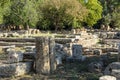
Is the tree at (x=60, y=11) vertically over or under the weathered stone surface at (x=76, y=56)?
over

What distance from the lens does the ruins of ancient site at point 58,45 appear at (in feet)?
43.3

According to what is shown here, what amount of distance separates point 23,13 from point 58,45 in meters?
28.8

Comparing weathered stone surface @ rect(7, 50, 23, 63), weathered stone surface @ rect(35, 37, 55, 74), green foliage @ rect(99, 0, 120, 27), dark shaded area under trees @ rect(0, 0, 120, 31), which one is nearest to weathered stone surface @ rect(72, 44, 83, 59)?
weathered stone surface @ rect(7, 50, 23, 63)

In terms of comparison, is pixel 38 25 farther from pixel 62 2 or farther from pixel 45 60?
pixel 45 60

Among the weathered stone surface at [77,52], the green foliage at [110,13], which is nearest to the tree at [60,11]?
the green foliage at [110,13]

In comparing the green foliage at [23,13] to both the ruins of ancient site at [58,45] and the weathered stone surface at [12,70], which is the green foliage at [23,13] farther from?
the weathered stone surface at [12,70]

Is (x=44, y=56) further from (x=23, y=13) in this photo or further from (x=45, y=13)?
(x=23, y=13)

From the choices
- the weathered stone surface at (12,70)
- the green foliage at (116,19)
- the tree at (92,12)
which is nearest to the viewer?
the weathered stone surface at (12,70)

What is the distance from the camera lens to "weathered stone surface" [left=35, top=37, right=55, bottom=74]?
44.5ft

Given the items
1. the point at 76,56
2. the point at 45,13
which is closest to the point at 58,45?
the point at 76,56

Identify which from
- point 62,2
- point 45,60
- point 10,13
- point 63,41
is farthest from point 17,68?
point 10,13

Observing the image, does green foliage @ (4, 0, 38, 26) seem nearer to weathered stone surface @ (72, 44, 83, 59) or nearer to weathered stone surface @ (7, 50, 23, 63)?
weathered stone surface @ (72, 44, 83, 59)

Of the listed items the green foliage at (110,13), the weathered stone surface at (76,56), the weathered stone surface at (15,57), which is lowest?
the weathered stone surface at (76,56)

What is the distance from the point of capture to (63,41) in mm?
28844
